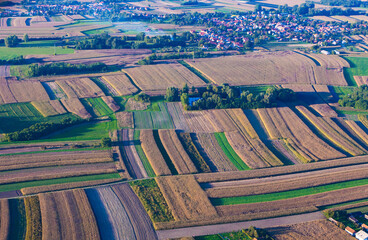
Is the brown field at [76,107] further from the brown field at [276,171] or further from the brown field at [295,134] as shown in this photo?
the brown field at [295,134]

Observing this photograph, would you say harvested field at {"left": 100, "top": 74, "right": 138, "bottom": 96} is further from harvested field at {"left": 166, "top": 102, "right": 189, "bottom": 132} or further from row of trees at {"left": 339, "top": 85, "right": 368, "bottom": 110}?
row of trees at {"left": 339, "top": 85, "right": 368, "bottom": 110}

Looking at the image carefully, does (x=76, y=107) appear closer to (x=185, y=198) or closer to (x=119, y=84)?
(x=119, y=84)

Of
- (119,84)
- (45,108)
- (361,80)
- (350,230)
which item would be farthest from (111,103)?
(361,80)

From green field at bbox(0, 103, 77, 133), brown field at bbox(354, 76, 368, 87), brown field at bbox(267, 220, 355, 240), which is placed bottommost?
brown field at bbox(267, 220, 355, 240)

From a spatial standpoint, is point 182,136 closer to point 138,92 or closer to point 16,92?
point 138,92

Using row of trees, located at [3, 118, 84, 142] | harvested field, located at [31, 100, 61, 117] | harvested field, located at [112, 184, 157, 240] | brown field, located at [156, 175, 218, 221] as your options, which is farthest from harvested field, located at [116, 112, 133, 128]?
harvested field, located at [112, 184, 157, 240]

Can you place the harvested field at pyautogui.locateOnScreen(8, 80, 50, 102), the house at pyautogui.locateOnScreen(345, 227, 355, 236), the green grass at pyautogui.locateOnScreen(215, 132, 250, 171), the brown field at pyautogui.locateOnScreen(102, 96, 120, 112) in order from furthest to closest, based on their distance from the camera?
the harvested field at pyautogui.locateOnScreen(8, 80, 50, 102), the brown field at pyautogui.locateOnScreen(102, 96, 120, 112), the green grass at pyautogui.locateOnScreen(215, 132, 250, 171), the house at pyautogui.locateOnScreen(345, 227, 355, 236)

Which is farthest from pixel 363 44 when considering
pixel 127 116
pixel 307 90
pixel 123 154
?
pixel 123 154

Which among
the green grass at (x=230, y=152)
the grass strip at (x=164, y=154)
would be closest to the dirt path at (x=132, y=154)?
the grass strip at (x=164, y=154)
